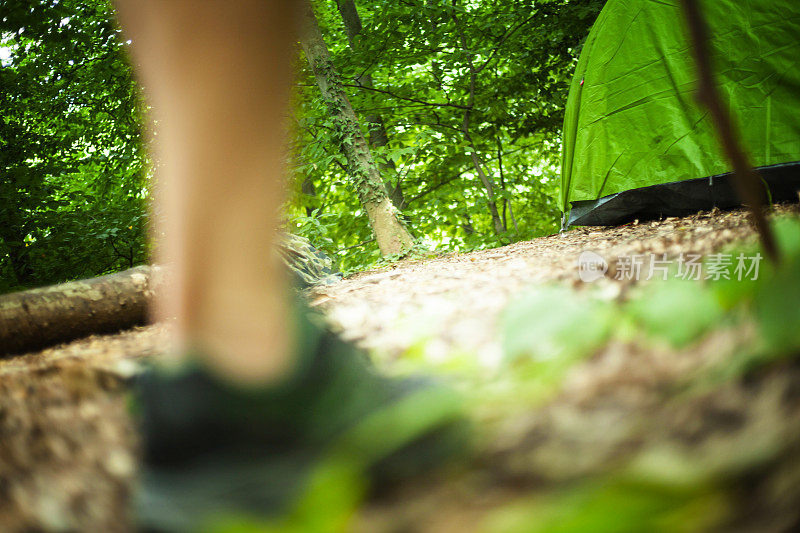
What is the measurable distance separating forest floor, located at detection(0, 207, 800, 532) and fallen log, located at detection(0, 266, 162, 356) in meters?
0.86

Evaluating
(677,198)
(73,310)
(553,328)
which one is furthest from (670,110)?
(73,310)

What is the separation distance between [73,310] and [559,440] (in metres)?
1.90

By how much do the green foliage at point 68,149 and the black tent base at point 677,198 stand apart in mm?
3290

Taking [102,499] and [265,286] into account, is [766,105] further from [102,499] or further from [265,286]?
[102,499]

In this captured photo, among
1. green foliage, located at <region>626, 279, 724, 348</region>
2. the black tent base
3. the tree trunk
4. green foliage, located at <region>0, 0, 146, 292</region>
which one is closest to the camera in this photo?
green foliage, located at <region>626, 279, 724, 348</region>

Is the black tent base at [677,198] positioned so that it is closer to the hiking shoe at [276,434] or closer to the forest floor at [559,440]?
the forest floor at [559,440]

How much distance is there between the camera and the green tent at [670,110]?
7.22ft

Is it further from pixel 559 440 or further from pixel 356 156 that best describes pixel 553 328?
pixel 356 156

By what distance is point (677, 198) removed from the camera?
100 inches

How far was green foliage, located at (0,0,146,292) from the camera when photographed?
131 inches

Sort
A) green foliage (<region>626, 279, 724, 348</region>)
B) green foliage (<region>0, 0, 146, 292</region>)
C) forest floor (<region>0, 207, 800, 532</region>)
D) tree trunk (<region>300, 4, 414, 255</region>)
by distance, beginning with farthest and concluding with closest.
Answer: tree trunk (<region>300, 4, 414, 255</region>) < green foliage (<region>0, 0, 146, 292</region>) < green foliage (<region>626, 279, 724, 348</region>) < forest floor (<region>0, 207, 800, 532</region>)

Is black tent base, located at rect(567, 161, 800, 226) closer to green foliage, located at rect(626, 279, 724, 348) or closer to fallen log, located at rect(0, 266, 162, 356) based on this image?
green foliage, located at rect(626, 279, 724, 348)

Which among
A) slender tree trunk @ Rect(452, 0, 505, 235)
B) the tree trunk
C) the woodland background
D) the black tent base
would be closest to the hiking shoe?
the black tent base

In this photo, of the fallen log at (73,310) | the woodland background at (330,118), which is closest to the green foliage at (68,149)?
the woodland background at (330,118)
